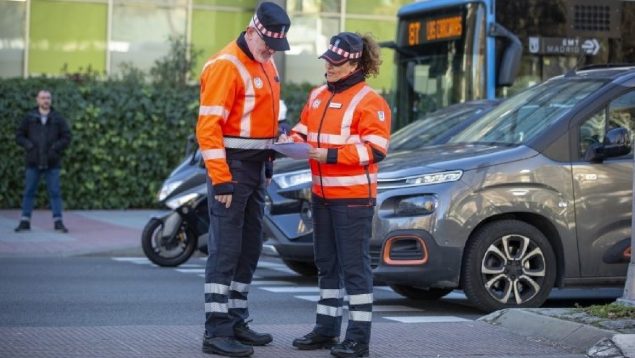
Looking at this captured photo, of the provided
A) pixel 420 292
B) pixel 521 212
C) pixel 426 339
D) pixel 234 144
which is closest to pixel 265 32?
pixel 234 144

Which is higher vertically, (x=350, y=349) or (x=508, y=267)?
(x=508, y=267)

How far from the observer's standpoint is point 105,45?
81.9ft

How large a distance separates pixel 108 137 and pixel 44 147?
306 centimetres

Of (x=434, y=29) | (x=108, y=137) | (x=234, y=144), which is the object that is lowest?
(x=108, y=137)

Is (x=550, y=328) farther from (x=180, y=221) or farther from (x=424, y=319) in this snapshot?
(x=180, y=221)

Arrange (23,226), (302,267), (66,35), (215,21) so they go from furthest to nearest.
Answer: (215,21) < (66,35) < (23,226) < (302,267)

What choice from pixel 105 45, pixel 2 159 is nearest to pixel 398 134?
pixel 2 159

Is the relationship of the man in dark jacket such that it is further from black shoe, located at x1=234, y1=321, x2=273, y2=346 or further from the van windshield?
black shoe, located at x1=234, y1=321, x2=273, y2=346

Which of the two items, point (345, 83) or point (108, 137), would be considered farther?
point (108, 137)

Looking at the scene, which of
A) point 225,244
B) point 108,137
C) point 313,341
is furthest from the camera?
point 108,137

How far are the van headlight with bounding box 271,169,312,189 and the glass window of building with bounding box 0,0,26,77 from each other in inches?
527

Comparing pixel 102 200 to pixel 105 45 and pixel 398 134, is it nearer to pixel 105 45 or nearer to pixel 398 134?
pixel 105 45

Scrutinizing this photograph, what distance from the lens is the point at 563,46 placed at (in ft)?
55.5

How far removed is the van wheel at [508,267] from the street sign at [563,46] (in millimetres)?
7357
